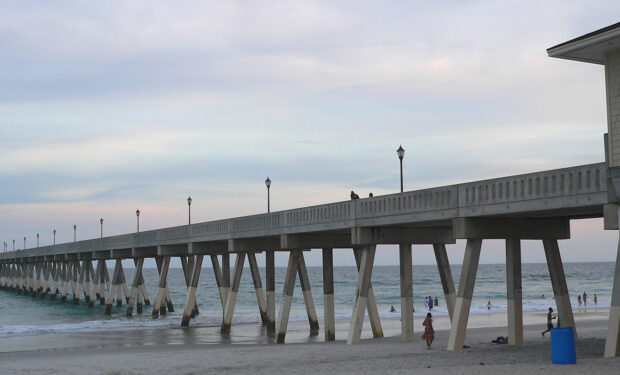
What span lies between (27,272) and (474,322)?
88.7 metres

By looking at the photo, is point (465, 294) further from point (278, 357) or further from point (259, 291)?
point (259, 291)

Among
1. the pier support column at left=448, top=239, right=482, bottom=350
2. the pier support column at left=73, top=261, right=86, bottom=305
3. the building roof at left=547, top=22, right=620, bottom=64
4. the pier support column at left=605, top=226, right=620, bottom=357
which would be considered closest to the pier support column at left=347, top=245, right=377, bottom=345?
the pier support column at left=448, top=239, right=482, bottom=350

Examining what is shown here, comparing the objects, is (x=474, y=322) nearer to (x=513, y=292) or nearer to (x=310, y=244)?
(x=310, y=244)

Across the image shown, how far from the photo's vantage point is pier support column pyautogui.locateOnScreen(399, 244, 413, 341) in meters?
32.9

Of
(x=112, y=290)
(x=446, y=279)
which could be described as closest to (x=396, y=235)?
(x=446, y=279)

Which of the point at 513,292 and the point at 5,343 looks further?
the point at 5,343

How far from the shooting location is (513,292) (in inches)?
1088

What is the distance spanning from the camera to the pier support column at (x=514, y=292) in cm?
2772

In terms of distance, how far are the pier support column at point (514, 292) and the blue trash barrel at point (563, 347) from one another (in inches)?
279

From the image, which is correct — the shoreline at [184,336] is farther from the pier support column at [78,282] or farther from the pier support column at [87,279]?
the pier support column at [78,282]

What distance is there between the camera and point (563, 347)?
20.4 metres

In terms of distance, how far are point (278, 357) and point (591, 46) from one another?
578 inches

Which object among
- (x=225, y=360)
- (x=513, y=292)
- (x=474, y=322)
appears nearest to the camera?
(x=513, y=292)

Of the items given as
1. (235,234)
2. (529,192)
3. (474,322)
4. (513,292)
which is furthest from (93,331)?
(529,192)
